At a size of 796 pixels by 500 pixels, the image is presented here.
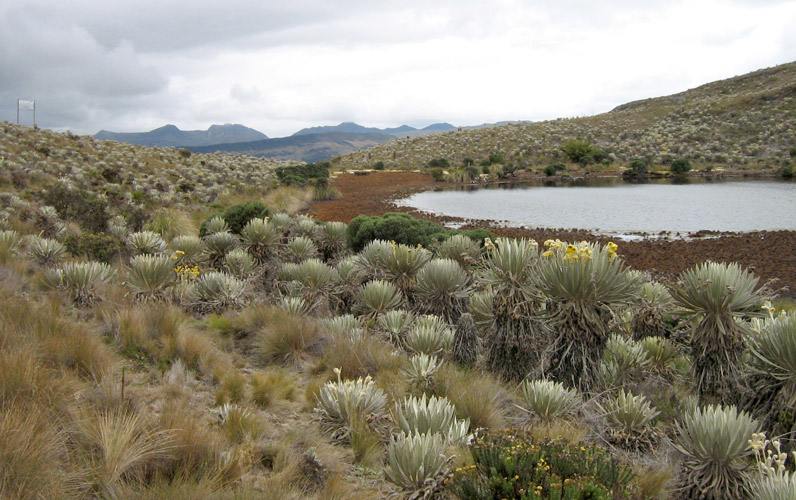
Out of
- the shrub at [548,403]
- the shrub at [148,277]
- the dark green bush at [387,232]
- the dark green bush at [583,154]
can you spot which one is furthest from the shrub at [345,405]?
the dark green bush at [583,154]

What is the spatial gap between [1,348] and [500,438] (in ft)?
10.9

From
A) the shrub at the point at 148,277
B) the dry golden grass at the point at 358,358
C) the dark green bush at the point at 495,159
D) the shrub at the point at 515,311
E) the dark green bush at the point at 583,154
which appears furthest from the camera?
the dark green bush at the point at 495,159

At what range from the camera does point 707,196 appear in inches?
1022

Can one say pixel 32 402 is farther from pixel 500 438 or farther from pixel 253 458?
pixel 500 438

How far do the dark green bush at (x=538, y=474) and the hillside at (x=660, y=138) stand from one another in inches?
1808

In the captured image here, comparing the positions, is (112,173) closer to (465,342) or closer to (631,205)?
(465,342)

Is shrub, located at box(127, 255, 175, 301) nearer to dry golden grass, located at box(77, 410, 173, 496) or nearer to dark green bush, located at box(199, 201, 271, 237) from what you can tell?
dry golden grass, located at box(77, 410, 173, 496)

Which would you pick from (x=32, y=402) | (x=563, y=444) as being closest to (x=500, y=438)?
(x=563, y=444)

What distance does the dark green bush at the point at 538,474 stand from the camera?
7.68 feet

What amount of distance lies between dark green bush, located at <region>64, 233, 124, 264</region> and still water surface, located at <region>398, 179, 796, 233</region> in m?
14.2

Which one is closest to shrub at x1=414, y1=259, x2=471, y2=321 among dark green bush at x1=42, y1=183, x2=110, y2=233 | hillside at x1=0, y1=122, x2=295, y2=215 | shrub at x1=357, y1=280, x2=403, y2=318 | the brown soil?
shrub at x1=357, y1=280, x2=403, y2=318

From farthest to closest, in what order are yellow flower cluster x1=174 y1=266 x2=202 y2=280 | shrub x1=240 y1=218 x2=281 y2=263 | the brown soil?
the brown soil, shrub x1=240 y1=218 x2=281 y2=263, yellow flower cluster x1=174 y1=266 x2=202 y2=280

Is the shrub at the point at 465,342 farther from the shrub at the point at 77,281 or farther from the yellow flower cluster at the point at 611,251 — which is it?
the shrub at the point at 77,281

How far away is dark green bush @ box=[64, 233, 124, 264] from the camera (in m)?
7.89
